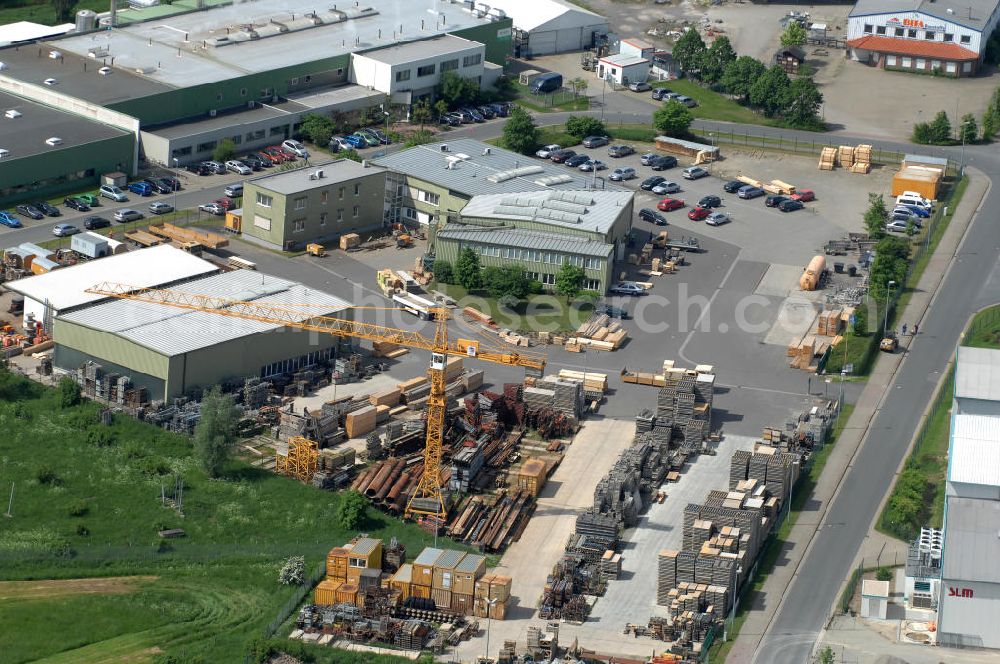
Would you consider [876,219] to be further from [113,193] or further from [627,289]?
[113,193]

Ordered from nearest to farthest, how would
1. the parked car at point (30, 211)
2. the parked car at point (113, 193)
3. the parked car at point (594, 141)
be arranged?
the parked car at point (30, 211), the parked car at point (113, 193), the parked car at point (594, 141)

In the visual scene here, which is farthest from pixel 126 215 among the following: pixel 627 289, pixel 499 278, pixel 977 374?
pixel 977 374

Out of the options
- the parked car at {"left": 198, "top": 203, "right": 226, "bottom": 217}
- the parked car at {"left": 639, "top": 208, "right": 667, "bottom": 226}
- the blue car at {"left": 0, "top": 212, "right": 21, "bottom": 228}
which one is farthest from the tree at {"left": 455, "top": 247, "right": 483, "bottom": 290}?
the blue car at {"left": 0, "top": 212, "right": 21, "bottom": 228}

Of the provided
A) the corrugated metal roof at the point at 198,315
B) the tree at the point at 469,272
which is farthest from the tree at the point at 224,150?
the tree at the point at 469,272

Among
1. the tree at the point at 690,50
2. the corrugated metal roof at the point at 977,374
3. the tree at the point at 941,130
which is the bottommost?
the corrugated metal roof at the point at 977,374

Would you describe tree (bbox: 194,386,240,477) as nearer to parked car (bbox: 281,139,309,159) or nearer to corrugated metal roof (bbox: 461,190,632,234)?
corrugated metal roof (bbox: 461,190,632,234)

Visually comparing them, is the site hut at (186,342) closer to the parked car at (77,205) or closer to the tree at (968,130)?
the parked car at (77,205)
